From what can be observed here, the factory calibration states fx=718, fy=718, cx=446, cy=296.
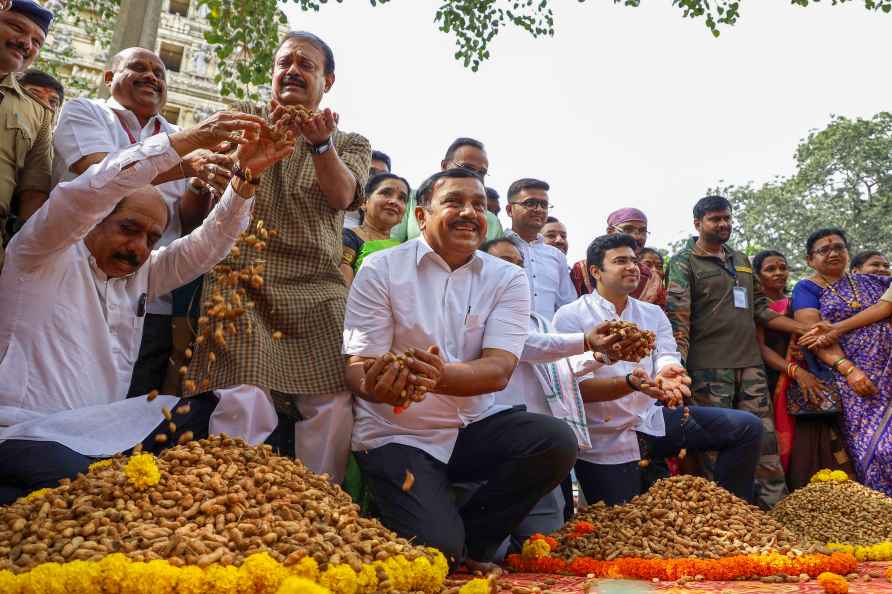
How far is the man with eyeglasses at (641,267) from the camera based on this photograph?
5.88 m

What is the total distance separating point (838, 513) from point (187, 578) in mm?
4379

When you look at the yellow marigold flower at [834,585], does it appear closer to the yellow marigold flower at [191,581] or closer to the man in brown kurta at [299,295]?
the man in brown kurta at [299,295]

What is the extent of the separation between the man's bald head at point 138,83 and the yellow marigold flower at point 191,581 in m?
2.59

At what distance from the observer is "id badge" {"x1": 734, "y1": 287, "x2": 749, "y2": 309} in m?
5.86

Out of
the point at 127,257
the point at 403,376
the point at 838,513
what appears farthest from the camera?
the point at 838,513

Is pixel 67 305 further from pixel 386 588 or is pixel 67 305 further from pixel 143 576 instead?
pixel 386 588

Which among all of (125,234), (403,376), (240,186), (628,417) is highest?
(240,186)

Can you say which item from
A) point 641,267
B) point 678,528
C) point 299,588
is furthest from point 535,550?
point 641,267

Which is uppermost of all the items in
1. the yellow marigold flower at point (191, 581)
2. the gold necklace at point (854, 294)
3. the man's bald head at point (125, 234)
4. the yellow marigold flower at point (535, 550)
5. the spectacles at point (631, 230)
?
the spectacles at point (631, 230)

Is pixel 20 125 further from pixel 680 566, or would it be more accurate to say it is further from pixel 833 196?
pixel 833 196

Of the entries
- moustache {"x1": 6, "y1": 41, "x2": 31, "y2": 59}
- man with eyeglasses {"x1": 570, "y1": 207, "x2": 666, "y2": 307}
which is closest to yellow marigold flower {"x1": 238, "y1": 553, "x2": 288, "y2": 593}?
moustache {"x1": 6, "y1": 41, "x2": 31, "y2": 59}

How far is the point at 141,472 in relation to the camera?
8.30ft

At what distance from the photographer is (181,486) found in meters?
2.55

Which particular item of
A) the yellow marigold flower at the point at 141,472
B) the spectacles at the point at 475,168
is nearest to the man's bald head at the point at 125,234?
the yellow marigold flower at the point at 141,472
